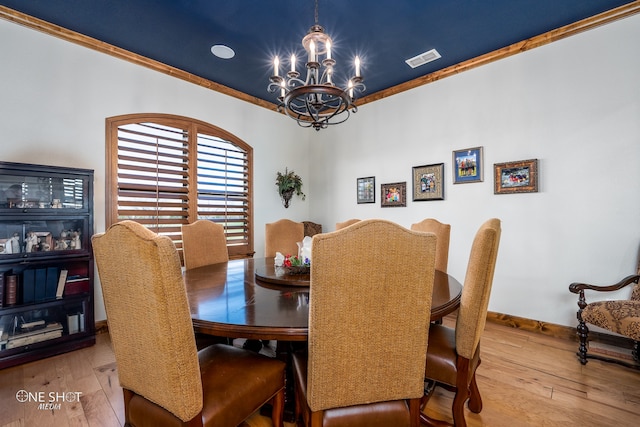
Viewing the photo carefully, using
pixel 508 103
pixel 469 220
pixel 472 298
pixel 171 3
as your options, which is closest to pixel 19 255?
pixel 171 3

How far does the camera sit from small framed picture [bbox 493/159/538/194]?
9.39ft

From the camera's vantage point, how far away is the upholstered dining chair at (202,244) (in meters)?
2.56

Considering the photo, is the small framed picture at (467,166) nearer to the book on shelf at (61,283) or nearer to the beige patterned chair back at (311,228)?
the beige patterned chair back at (311,228)

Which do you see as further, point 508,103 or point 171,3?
point 508,103

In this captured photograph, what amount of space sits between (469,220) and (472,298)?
2.22m

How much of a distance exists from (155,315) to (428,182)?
3284 millimetres

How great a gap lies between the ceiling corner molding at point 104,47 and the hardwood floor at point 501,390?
2.80m

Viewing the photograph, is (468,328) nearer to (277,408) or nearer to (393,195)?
(277,408)

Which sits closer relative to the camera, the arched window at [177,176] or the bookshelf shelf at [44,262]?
the bookshelf shelf at [44,262]

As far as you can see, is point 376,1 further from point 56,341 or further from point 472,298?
point 56,341

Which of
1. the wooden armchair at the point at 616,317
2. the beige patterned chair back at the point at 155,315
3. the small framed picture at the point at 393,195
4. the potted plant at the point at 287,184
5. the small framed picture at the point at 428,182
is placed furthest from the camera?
the potted plant at the point at 287,184

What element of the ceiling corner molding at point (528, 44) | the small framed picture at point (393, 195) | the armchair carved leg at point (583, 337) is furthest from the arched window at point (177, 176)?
the armchair carved leg at point (583, 337)

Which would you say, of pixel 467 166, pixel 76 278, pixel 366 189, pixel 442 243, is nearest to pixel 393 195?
pixel 366 189

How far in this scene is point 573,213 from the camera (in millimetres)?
2672
